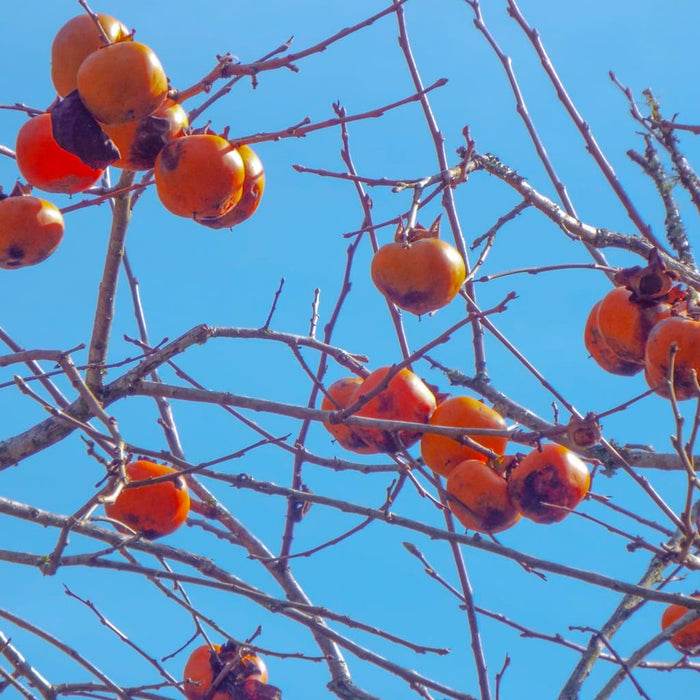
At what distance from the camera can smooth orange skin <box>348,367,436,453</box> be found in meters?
2.61

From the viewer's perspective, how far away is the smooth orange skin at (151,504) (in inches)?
116

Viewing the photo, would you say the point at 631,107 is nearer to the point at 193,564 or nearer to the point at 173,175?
the point at 173,175

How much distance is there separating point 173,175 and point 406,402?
869mm

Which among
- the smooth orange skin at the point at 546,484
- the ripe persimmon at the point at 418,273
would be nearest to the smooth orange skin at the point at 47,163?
the ripe persimmon at the point at 418,273

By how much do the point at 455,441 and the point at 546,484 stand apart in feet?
0.90

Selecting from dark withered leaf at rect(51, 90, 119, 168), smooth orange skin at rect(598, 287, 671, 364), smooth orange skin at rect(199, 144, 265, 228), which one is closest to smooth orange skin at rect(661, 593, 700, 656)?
smooth orange skin at rect(598, 287, 671, 364)

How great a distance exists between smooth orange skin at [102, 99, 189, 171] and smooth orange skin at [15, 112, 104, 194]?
4.8 inches

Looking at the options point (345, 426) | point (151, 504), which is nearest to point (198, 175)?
point (345, 426)

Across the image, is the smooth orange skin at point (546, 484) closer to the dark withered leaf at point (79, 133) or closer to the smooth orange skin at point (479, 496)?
the smooth orange skin at point (479, 496)

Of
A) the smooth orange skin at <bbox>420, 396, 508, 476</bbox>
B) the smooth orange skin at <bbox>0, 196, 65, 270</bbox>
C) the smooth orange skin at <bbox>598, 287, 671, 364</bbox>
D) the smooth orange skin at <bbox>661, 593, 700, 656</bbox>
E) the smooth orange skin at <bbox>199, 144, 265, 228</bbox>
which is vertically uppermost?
the smooth orange skin at <bbox>661, 593, 700, 656</bbox>

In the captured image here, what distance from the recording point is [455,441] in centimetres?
259

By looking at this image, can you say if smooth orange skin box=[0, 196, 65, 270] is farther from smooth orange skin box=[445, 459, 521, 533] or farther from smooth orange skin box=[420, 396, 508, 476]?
smooth orange skin box=[445, 459, 521, 533]

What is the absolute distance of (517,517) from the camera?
2.59 m

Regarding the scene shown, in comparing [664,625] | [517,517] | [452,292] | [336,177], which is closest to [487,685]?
[517,517]
